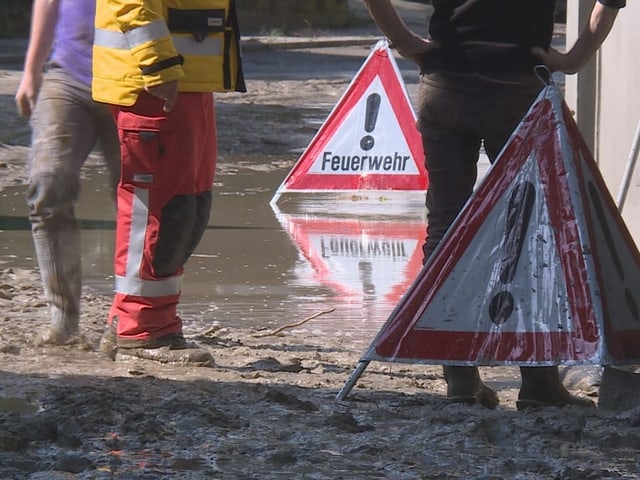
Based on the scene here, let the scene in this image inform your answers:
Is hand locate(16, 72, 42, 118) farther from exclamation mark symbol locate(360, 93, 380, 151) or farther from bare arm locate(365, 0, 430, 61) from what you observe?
exclamation mark symbol locate(360, 93, 380, 151)

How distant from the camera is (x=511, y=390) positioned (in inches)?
208

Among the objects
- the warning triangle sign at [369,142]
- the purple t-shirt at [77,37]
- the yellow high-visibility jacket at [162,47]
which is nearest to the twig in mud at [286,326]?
the yellow high-visibility jacket at [162,47]

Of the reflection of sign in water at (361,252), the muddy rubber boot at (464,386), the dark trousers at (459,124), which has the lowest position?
the reflection of sign in water at (361,252)

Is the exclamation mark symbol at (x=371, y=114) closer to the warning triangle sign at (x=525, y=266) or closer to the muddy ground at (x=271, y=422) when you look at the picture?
the muddy ground at (x=271, y=422)

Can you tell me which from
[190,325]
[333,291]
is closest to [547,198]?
[190,325]

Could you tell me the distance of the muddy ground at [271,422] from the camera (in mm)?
4039

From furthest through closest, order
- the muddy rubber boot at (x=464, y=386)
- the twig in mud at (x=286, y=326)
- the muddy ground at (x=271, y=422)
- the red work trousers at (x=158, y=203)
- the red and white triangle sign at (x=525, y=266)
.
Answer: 1. the twig in mud at (x=286, y=326)
2. the red work trousers at (x=158, y=203)
3. the muddy rubber boot at (x=464, y=386)
4. the red and white triangle sign at (x=525, y=266)
5. the muddy ground at (x=271, y=422)

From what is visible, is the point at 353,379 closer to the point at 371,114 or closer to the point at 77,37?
the point at 77,37

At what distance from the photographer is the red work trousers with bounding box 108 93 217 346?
17.4ft

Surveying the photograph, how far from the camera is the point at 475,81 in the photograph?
478cm

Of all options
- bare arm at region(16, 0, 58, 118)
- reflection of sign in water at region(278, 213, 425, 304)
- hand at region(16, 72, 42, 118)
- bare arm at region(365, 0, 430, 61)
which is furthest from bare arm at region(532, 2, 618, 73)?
reflection of sign in water at region(278, 213, 425, 304)

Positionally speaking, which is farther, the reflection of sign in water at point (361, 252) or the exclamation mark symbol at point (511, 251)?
the reflection of sign in water at point (361, 252)

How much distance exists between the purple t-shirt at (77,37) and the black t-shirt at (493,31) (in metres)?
1.50

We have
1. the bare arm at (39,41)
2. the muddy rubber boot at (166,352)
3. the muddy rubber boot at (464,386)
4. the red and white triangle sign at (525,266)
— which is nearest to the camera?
the red and white triangle sign at (525,266)
